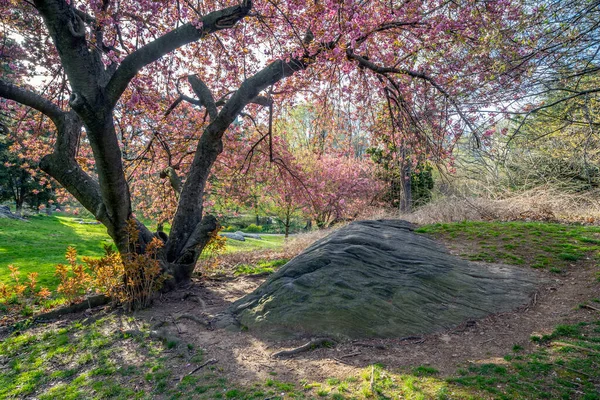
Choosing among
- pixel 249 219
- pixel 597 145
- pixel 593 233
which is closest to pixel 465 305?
pixel 593 233

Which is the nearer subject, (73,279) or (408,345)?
(408,345)

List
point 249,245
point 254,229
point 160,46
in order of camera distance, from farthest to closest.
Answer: point 254,229 → point 249,245 → point 160,46

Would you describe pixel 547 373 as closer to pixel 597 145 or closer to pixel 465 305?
pixel 465 305

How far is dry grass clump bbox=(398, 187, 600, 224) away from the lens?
9.43 meters

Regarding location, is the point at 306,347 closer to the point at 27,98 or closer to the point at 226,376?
the point at 226,376

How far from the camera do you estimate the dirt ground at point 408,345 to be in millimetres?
3186

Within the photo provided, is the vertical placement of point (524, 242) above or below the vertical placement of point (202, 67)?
below

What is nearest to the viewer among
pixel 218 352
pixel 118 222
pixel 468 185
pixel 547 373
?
pixel 547 373

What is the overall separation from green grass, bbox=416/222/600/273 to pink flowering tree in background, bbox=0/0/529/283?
A: 8.91ft

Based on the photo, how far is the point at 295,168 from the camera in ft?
30.5

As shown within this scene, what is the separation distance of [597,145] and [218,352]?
12211 millimetres

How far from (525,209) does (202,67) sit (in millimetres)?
10079

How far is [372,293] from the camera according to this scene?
425 cm

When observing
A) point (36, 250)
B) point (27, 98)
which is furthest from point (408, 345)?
point (36, 250)
